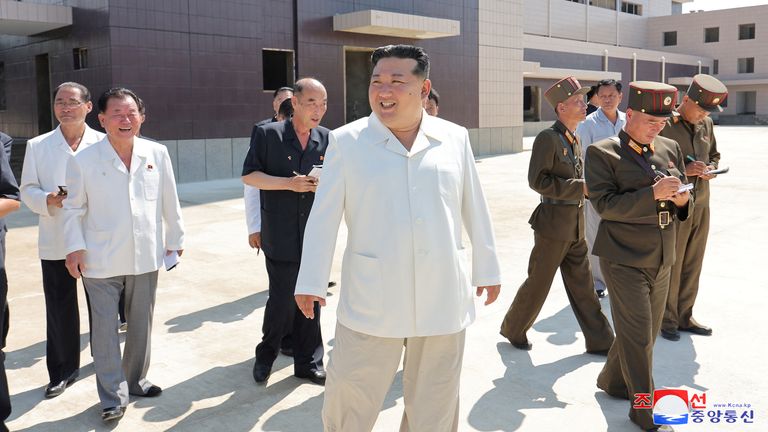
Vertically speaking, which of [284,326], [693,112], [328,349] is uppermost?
[693,112]

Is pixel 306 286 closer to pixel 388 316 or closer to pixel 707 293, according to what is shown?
pixel 388 316

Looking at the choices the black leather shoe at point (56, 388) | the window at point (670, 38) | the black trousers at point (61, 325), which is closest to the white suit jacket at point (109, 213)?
the black trousers at point (61, 325)

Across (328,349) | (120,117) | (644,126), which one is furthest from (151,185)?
(644,126)

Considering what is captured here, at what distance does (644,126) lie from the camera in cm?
374

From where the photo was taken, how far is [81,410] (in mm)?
4027

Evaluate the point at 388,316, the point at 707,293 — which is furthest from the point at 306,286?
the point at 707,293

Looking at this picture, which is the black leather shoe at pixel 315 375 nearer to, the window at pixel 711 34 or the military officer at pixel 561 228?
the military officer at pixel 561 228

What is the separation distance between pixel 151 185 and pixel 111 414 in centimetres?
132

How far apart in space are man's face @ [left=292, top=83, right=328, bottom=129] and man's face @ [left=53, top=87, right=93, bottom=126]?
1.33 m

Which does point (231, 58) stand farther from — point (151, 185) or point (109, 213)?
point (109, 213)

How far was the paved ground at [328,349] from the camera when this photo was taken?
389 cm

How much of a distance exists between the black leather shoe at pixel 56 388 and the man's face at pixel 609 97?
5.04 meters

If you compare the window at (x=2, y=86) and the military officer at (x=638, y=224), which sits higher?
the window at (x=2, y=86)

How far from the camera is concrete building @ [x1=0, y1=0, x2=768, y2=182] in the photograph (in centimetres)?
1560
